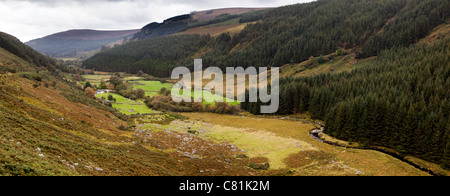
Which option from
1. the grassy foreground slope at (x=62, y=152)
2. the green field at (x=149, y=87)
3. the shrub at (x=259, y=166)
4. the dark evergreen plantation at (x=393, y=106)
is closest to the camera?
the grassy foreground slope at (x=62, y=152)

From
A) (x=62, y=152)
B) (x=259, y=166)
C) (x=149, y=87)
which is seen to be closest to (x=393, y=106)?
(x=259, y=166)

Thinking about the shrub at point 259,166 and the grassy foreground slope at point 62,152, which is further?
the shrub at point 259,166

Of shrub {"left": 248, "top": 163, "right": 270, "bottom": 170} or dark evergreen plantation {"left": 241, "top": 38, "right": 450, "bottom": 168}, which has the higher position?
dark evergreen plantation {"left": 241, "top": 38, "right": 450, "bottom": 168}

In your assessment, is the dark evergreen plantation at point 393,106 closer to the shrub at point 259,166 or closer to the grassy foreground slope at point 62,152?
the shrub at point 259,166

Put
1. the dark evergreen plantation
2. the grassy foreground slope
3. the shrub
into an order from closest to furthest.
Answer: the grassy foreground slope < the shrub < the dark evergreen plantation

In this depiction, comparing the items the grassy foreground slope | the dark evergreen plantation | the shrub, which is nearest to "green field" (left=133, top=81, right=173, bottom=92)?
the dark evergreen plantation

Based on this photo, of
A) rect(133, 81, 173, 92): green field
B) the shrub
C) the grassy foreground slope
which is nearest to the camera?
the grassy foreground slope

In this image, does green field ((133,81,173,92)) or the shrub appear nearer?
the shrub

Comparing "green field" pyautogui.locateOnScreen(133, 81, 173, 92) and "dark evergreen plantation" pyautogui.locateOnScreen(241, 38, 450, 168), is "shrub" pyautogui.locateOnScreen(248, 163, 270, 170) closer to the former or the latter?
"dark evergreen plantation" pyautogui.locateOnScreen(241, 38, 450, 168)

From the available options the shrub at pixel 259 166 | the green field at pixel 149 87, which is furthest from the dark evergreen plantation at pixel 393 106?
the green field at pixel 149 87

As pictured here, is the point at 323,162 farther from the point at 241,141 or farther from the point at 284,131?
the point at 284,131

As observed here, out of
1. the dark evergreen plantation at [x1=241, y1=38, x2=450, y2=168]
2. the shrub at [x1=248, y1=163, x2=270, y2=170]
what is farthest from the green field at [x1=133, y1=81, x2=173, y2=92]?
the shrub at [x1=248, y1=163, x2=270, y2=170]
